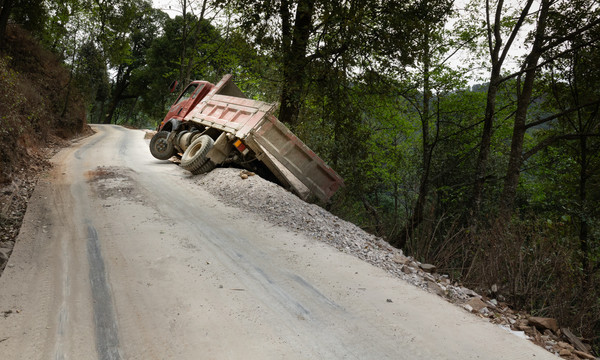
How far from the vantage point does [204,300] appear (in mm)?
3727

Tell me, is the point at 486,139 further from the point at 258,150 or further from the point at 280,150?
the point at 258,150

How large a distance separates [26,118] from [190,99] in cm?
536

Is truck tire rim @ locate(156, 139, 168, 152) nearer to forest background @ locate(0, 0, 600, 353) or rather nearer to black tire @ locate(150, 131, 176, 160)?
black tire @ locate(150, 131, 176, 160)

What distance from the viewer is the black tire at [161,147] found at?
40.2ft

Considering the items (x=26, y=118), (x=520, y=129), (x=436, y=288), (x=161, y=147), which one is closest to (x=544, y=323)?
(x=436, y=288)

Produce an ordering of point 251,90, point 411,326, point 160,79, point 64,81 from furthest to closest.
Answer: point 160,79
point 64,81
point 251,90
point 411,326

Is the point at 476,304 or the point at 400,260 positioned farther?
the point at 400,260

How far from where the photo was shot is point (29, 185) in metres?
7.70

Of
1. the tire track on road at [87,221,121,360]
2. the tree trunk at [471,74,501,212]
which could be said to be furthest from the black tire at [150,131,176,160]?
the tree trunk at [471,74,501,212]

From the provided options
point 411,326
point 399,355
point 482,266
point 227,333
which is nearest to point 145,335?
point 227,333

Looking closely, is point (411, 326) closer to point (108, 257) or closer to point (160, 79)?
point (108, 257)

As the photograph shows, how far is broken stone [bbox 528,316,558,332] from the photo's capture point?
3.82 meters

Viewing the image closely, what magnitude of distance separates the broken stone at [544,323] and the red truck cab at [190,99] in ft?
37.4

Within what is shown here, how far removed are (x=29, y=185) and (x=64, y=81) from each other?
18.7 metres
